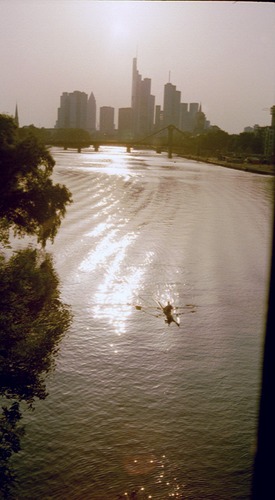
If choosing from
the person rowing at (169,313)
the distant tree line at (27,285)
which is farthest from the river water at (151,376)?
the distant tree line at (27,285)

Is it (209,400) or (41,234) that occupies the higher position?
(41,234)

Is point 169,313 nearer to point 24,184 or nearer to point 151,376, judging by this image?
point 151,376

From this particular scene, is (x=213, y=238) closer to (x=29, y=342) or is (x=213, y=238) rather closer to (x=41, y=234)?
(x=41, y=234)

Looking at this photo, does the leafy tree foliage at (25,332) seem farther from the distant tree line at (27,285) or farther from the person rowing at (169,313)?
the person rowing at (169,313)

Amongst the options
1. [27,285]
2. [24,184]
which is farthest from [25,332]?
[24,184]

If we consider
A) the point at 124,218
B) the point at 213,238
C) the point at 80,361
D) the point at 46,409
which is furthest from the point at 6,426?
the point at 124,218
